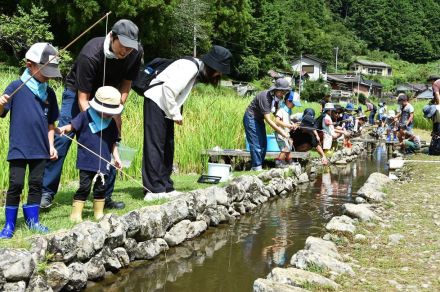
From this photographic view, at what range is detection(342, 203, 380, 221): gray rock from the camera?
4.47 m

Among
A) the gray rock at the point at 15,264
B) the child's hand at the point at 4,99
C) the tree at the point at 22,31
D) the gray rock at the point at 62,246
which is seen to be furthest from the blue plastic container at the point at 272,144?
the tree at the point at 22,31

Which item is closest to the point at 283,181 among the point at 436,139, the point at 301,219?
the point at 301,219

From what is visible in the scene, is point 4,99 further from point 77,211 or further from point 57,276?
point 57,276

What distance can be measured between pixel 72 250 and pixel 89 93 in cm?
152

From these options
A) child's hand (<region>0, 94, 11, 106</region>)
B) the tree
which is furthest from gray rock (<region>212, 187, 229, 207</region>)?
the tree

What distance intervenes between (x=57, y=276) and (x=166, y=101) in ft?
6.75

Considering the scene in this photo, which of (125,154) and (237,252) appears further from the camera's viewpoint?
(125,154)

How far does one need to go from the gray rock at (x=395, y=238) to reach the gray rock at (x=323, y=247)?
0.52 meters

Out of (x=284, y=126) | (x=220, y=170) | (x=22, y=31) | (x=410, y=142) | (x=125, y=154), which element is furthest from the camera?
(x=22, y=31)

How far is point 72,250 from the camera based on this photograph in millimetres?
Result: 3109

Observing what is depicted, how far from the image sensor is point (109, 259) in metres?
3.44

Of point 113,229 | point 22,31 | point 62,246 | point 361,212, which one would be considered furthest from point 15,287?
point 22,31

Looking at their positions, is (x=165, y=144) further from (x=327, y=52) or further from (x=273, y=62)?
(x=327, y=52)

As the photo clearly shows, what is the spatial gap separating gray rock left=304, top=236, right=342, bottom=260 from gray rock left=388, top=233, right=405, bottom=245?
52cm
